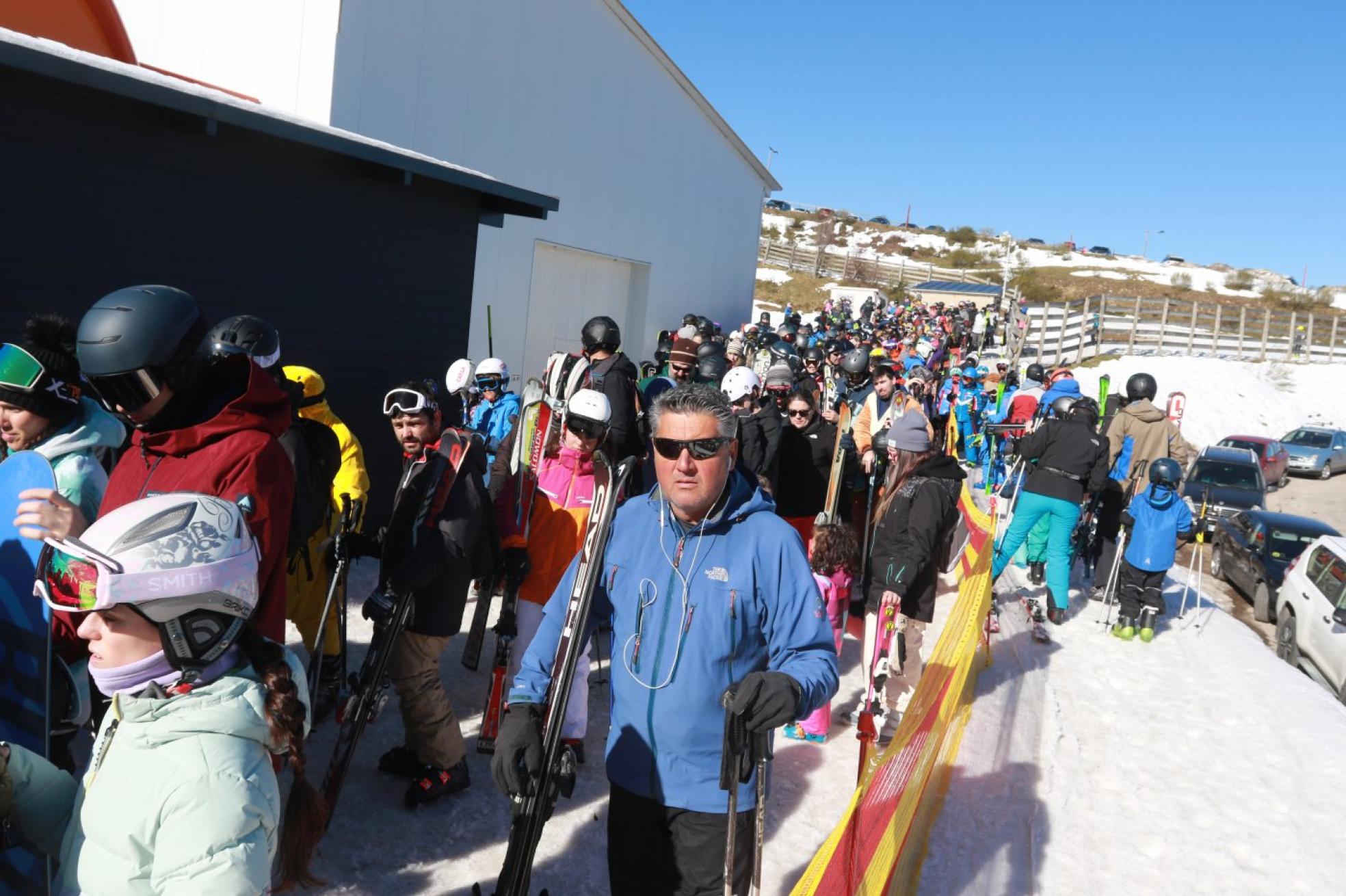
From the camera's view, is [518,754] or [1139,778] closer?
[518,754]

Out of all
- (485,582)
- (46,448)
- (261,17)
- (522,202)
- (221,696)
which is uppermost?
(261,17)

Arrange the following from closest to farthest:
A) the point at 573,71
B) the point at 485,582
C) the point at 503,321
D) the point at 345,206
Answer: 1. the point at 485,582
2. the point at 345,206
3. the point at 503,321
4. the point at 573,71

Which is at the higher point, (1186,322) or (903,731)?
(1186,322)

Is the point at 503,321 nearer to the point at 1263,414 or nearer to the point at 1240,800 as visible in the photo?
the point at 1240,800

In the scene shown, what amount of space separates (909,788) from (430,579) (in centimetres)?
235

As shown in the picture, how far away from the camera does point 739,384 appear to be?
6.52 m

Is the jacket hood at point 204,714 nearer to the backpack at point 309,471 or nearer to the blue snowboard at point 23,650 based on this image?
the blue snowboard at point 23,650

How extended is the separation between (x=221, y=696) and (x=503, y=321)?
10568 mm

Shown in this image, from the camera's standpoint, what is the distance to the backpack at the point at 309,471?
3516mm

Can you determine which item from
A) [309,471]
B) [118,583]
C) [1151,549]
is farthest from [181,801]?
[1151,549]

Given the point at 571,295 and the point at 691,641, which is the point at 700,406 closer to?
the point at 691,641

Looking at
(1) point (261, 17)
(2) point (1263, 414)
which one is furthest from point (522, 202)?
(2) point (1263, 414)

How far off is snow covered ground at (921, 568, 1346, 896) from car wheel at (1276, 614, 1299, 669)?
4.13 ft

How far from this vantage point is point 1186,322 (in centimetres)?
3406
